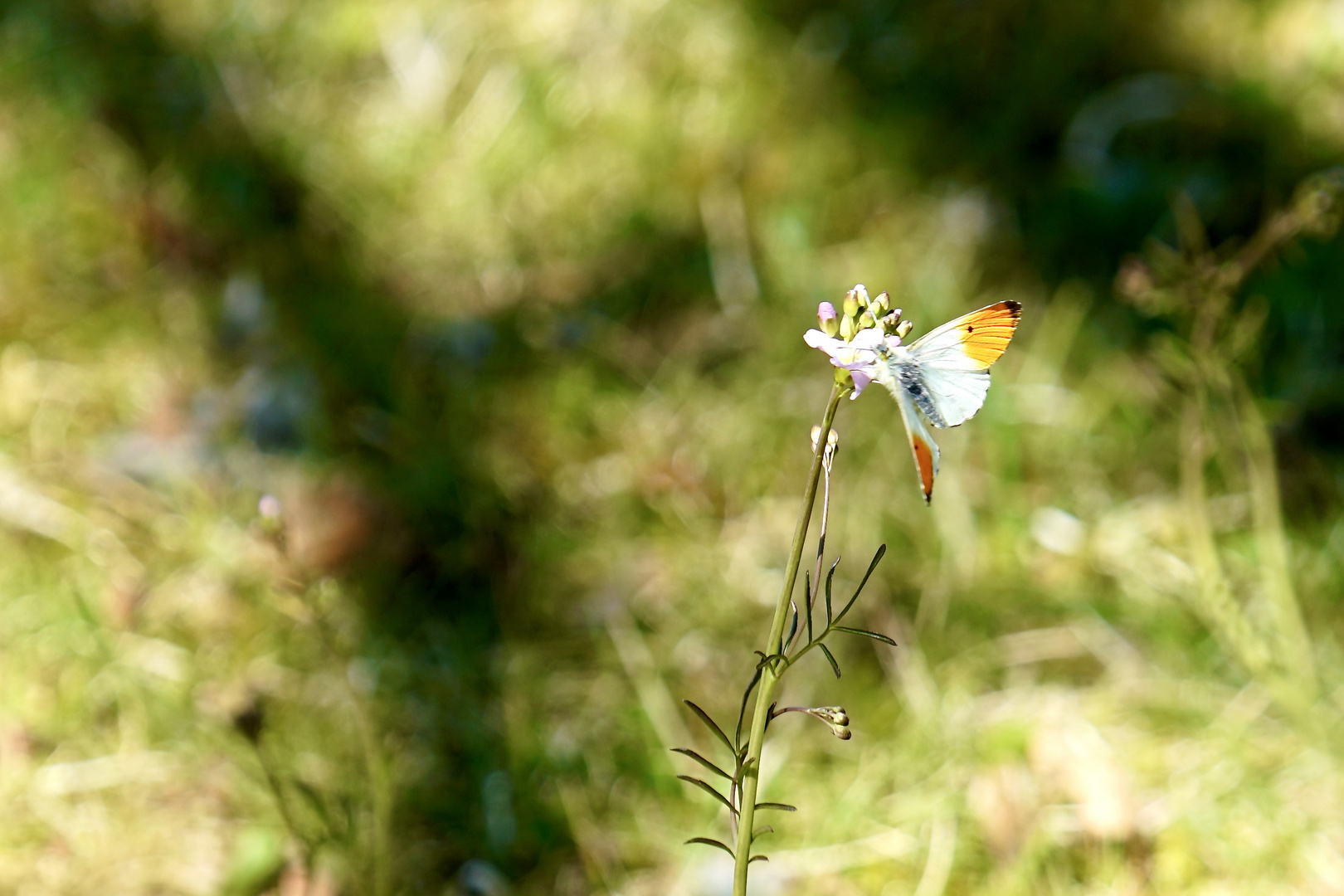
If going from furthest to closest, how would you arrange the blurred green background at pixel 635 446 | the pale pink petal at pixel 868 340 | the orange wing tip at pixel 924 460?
1. the blurred green background at pixel 635 446
2. the pale pink petal at pixel 868 340
3. the orange wing tip at pixel 924 460

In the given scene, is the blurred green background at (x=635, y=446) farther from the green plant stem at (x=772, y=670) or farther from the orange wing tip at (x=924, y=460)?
the orange wing tip at (x=924, y=460)

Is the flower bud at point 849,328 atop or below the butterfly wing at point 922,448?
atop

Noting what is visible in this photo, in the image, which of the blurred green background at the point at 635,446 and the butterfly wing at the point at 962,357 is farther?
the blurred green background at the point at 635,446

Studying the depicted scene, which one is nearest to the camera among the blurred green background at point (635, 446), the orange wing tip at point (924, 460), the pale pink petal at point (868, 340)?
the orange wing tip at point (924, 460)

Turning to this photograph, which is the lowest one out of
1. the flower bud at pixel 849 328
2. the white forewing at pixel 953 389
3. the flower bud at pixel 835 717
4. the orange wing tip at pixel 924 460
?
the flower bud at pixel 835 717

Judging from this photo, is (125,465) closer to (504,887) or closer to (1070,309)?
(504,887)

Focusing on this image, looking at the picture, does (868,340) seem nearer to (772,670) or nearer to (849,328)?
(849,328)

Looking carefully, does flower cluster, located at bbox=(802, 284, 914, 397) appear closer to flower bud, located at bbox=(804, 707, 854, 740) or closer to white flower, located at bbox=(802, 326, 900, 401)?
white flower, located at bbox=(802, 326, 900, 401)

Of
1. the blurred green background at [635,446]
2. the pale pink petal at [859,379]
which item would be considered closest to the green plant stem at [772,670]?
the pale pink petal at [859,379]

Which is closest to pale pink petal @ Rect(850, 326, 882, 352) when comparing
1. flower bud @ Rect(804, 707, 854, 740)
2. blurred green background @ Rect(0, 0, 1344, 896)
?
flower bud @ Rect(804, 707, 854, 740)
